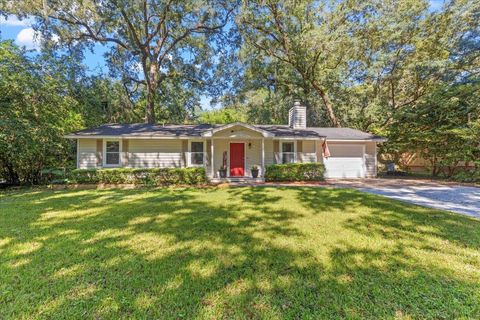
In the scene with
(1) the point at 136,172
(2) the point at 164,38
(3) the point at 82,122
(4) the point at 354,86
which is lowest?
(1) the point at 136,172

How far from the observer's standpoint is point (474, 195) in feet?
27.1

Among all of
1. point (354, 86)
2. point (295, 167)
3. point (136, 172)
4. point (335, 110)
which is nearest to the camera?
point (136, 172)

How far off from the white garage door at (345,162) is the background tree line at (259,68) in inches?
153

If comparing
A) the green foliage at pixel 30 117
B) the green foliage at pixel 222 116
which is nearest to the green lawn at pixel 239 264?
the green foliage at pixel 30 117

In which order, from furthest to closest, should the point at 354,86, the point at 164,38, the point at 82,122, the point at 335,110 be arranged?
1. the point at 335,110
2. the point at 354,86
3. the point at 164,38
4. the point at 82,122

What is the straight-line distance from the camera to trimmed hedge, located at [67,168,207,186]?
10.6 m

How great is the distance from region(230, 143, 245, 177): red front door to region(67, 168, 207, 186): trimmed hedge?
2.21 meters

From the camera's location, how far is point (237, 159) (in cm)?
1313

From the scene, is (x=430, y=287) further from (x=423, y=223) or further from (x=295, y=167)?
(x=295, y=167)

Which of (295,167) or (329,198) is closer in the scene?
(329,198)

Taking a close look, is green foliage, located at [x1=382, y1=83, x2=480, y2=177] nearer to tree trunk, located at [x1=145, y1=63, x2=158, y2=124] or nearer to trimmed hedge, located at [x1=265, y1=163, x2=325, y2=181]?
trimmed hedge, located at [x1=265, y1=163, x2=325, y2=181]

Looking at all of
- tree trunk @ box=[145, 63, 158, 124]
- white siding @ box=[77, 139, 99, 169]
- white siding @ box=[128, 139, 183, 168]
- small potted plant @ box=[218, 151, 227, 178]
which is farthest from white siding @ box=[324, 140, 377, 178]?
tree trunk @ box=[145, 63, 158, 124]

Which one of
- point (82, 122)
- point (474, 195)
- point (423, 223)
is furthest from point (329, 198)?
point (82, 122)

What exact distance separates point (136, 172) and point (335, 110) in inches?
681
